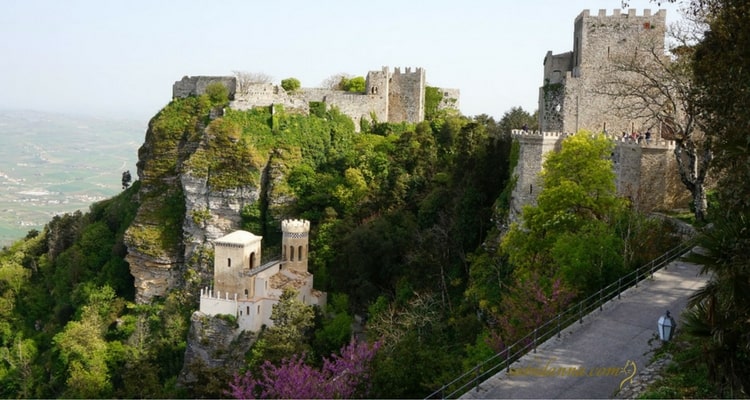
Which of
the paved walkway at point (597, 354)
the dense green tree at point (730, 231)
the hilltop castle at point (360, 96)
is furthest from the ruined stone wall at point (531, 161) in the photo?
the hilltop castle at point (360, 96)

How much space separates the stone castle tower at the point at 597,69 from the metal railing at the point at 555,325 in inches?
349

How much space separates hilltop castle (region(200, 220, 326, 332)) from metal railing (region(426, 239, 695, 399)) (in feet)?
61.1

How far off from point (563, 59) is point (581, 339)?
17.3 metres

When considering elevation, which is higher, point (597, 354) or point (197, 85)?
point (197, 85)

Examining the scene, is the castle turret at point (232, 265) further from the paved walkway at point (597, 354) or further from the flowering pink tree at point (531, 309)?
the paved walkway at point (597, 354)

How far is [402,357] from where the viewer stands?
63.7ft

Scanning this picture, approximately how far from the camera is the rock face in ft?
117

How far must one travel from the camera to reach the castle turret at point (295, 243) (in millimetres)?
38812

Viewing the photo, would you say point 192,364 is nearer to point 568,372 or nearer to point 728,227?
point 568,372

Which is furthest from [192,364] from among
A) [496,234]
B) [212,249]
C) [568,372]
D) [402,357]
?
[568,372]

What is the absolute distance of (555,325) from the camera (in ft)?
62.4

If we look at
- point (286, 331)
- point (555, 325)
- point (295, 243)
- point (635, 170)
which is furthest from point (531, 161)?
point (295, 243)

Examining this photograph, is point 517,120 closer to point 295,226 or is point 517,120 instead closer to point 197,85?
point 295,226

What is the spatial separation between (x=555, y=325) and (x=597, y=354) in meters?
2.72
